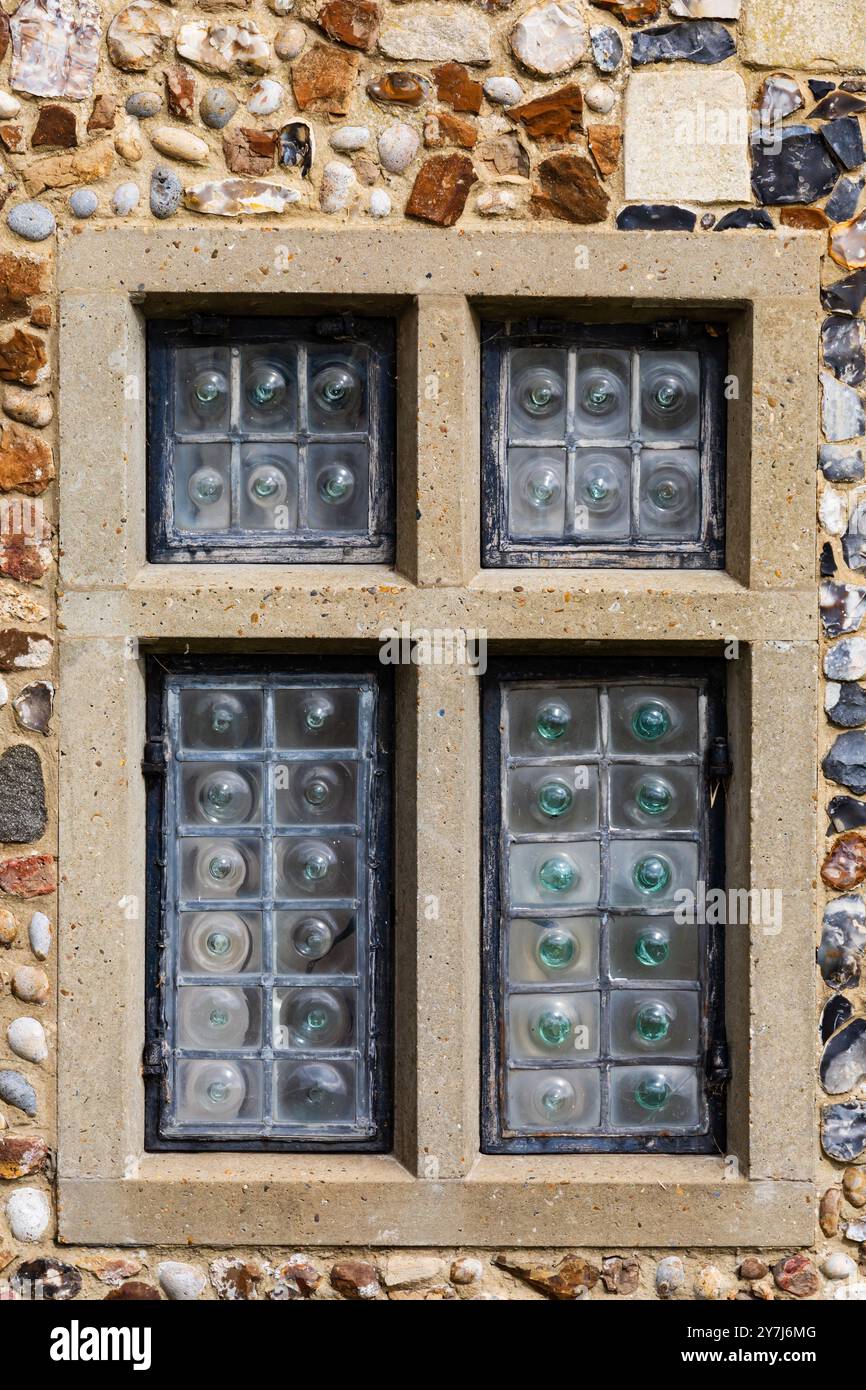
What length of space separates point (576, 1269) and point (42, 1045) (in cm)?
130

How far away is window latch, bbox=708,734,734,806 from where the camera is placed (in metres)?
2.60

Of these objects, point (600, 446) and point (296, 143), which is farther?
point (600, 446)

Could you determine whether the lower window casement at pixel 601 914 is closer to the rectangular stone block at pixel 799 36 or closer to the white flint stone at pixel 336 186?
the white flint stone at pixel 336 186

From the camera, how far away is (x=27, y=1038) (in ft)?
8.30

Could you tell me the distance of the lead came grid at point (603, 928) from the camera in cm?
263

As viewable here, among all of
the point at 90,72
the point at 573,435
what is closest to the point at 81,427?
the point at 90,72

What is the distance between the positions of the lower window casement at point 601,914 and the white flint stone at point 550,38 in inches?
52.2

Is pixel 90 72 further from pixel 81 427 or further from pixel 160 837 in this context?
pixel 160 837

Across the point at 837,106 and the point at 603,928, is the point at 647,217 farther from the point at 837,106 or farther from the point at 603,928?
the point at 603,928

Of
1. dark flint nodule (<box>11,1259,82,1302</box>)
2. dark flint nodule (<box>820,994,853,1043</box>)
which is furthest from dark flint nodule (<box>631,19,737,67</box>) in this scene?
dark flint nodule (<box>11,1259,82,1302</box>)

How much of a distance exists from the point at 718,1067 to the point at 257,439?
5.90 ft

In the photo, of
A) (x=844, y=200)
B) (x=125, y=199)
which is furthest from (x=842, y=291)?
(x=125, y=199)

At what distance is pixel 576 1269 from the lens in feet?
8.33
